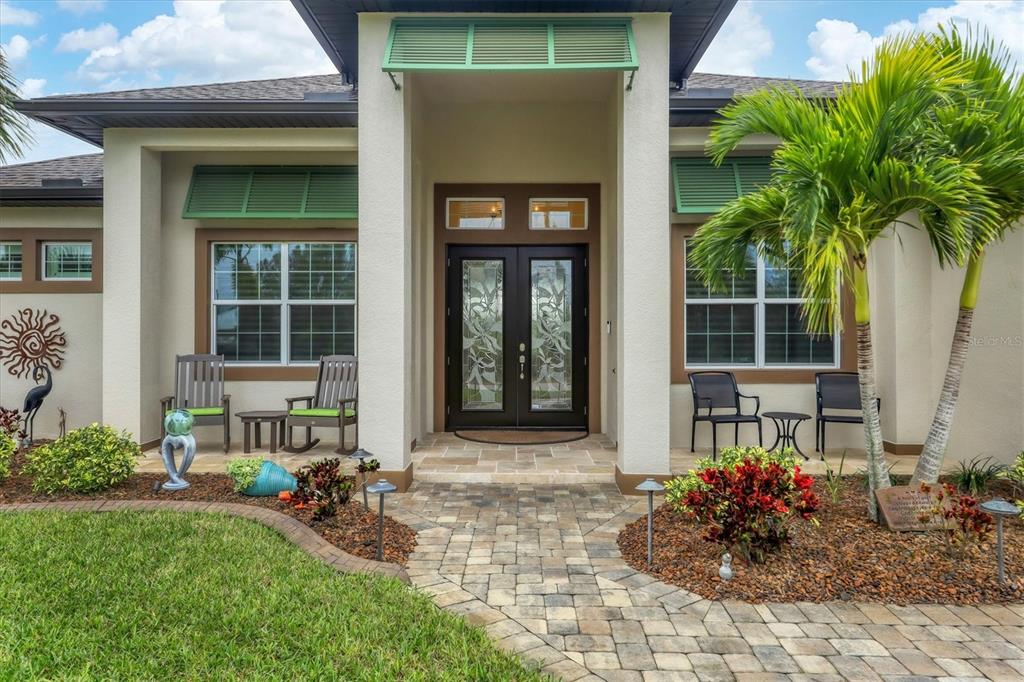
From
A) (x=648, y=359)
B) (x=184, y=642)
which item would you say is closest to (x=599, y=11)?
(x=648, y=359)

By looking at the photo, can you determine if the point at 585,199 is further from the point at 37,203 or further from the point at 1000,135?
the point at 37,203

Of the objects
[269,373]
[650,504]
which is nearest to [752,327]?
[650,504]

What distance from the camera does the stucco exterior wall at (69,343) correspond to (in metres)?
7.25

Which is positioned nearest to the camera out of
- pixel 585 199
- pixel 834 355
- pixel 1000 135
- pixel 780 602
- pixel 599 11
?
pixel 780 602

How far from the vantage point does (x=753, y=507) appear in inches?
136

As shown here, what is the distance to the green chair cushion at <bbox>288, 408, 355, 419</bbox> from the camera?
6465 mm

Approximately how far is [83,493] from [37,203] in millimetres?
4525

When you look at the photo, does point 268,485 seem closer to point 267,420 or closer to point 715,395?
point 267,420

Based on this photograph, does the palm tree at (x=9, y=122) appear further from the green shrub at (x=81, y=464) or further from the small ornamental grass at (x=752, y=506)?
the small ornamental grass at (x=752, y=506)

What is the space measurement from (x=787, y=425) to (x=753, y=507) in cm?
355

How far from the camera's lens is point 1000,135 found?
384cm

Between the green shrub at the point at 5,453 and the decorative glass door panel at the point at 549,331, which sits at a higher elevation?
the decorative glass door panel at the point at 549,331

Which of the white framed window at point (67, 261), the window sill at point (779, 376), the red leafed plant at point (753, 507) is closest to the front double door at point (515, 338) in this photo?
the window sill at point (779, 376)

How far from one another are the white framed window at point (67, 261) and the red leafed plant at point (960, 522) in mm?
9428
